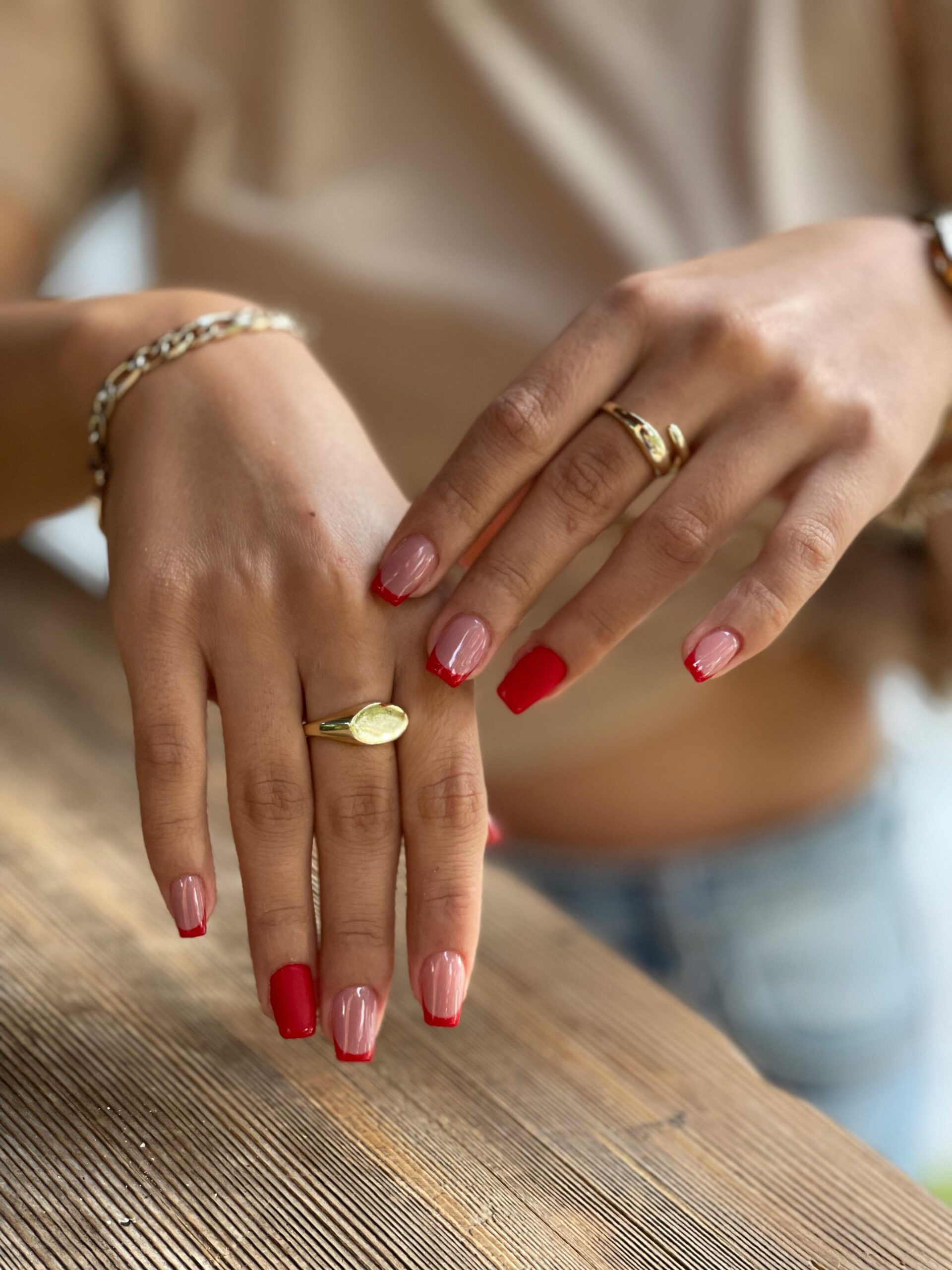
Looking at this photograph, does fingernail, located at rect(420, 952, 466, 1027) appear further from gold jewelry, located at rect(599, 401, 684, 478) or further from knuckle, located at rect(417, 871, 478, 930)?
gold jewelry, located at rect(599, 401, 684, 478)

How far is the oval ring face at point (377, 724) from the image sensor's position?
45 centimetres

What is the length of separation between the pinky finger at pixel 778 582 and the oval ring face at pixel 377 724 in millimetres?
125

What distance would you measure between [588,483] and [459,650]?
0.10 m

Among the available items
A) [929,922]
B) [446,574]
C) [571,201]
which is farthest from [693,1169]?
[929,922]

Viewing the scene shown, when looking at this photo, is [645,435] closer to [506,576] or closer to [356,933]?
[506,576]

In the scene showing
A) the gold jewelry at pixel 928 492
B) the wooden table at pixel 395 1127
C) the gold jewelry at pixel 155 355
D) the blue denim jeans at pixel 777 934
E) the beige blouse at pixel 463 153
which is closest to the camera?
the wooden table at pixel 395 1127

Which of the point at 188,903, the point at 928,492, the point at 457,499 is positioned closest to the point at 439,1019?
the point at 188,903

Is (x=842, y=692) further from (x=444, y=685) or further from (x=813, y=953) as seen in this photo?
(x=444, y=685)

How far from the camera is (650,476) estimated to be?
19.5 inches

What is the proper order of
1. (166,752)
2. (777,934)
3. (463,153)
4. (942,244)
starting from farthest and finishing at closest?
1. (777,934)
2. (463,153)
3. (942,244)
4. (166,752)

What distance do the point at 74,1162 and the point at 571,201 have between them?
671 millimetres

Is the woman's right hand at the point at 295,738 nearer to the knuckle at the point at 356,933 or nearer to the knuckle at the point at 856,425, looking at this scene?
the knuckle at the point at 356,933

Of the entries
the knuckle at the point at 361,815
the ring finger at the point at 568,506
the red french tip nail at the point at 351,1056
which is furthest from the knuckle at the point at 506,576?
the red french tip nail at the point at 351,1056

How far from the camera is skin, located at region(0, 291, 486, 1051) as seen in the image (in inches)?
17.9
